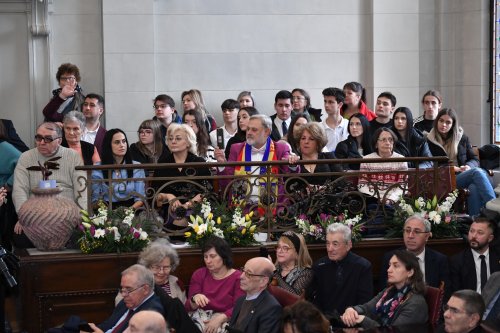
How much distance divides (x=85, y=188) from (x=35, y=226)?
581 millimetres

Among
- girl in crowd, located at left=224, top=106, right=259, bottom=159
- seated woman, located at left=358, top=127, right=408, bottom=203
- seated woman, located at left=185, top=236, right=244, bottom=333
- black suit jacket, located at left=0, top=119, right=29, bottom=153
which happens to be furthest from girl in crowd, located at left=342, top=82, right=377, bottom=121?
seated woman, located at left=185, top=236, right=244, bottom=333

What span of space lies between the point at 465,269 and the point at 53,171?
3765 mm

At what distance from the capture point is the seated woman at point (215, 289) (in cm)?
840

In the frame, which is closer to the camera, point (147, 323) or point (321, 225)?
point (147, 323)

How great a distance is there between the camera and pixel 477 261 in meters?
8.98

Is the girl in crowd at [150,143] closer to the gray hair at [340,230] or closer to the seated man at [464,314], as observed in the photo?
the gray hair at [340,230]

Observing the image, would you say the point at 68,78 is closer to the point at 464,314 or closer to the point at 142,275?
the point at 142,275

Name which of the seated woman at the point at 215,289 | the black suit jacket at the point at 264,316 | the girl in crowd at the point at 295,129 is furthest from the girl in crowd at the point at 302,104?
the black suit jacket at the point at 264,316

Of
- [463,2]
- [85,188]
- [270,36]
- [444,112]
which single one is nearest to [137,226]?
[85,188]

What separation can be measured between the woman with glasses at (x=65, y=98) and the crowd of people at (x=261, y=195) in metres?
0.02

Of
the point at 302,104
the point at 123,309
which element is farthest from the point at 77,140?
the point at 302,104

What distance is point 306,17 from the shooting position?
14.0 m

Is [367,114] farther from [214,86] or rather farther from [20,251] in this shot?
[20,251]

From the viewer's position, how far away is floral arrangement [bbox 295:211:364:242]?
9445 millimetres
